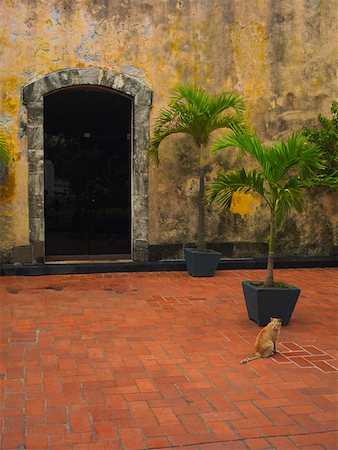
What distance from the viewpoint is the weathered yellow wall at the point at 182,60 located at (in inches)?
355

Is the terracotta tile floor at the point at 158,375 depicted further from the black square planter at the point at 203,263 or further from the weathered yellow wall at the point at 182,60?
the weathered yellow wall at the point at 182,60

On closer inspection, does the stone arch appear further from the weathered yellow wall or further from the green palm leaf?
the green palm leaf

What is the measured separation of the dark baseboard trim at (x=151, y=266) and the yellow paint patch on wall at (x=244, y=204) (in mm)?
935

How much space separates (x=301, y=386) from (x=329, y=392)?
0.22m

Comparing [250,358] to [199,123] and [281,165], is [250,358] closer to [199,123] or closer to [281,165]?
[281,165]

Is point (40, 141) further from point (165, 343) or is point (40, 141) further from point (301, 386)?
point (301, 386)

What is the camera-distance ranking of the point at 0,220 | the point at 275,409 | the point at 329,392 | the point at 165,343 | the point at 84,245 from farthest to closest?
1. the point at 84,245
2. the point at 0,220
3. the point at 165,343
4. the point at 329,392
5. the point at 275,409

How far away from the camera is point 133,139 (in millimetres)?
9641

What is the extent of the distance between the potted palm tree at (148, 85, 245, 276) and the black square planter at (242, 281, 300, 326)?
2.93m

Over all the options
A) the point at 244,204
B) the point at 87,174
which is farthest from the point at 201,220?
the point at 87,174

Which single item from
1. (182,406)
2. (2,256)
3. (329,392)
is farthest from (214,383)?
(2,256)

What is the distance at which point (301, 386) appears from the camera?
420 cm

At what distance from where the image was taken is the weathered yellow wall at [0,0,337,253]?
355 inches

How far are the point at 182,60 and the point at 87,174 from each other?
2792 mm
